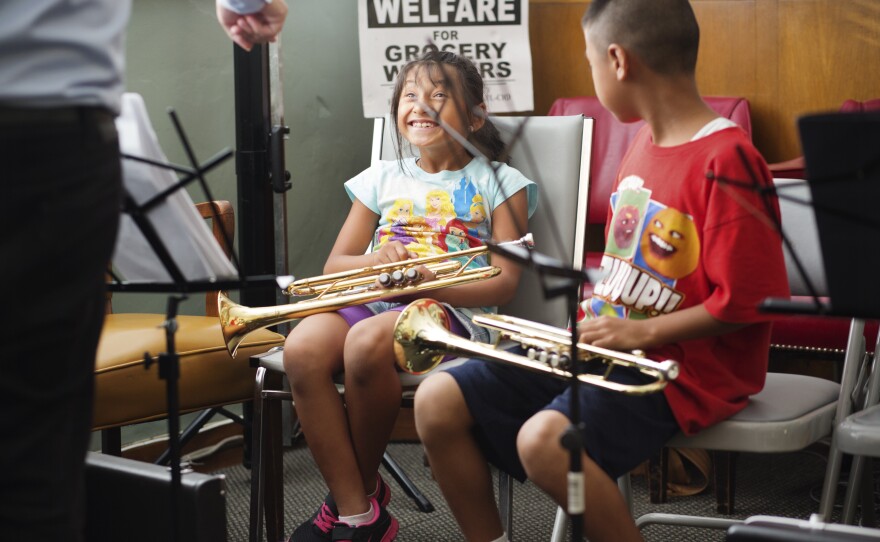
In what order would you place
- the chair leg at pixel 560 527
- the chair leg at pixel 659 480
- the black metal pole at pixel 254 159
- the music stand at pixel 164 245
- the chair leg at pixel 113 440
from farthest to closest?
1. the black metal pole at pixel 254 159
2. the chair leg at pixel 659 480
3. the chair leg at pixel 113 440
4. the chair leg at pixel 560 527
5. the music stand at pixel 164 245

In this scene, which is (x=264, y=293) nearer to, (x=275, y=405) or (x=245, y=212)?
(x=245, y=212)

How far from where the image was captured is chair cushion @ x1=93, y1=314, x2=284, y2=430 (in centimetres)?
189

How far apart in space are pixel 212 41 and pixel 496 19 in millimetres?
792

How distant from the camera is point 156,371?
6.35 feet

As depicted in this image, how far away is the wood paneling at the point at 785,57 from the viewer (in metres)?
3.02

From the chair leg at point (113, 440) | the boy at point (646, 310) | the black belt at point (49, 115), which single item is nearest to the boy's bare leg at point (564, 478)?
the boy at point (646, 310)

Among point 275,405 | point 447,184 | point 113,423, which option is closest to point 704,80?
→ point 447,184

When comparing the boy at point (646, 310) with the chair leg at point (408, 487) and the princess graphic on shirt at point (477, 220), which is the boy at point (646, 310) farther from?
the chair leg at point (408, 487)

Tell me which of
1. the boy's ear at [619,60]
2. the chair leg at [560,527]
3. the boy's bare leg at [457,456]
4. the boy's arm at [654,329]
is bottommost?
the chair leg at [560,527]

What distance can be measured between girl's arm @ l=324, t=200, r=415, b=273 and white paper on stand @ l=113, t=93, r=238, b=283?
2.52ft

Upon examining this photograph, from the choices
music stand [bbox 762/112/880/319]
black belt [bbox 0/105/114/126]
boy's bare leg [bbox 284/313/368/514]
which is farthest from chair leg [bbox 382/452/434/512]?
black belt [bbox 0/105/114/126]

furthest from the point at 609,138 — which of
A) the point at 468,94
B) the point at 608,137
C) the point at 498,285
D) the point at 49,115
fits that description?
the point at 49,115

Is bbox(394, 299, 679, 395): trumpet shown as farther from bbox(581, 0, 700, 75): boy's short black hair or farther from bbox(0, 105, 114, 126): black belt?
bbox(0, 105, 114, 126): black belt

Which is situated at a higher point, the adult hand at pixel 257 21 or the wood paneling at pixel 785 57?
the wood paneling at pixel 785 57
